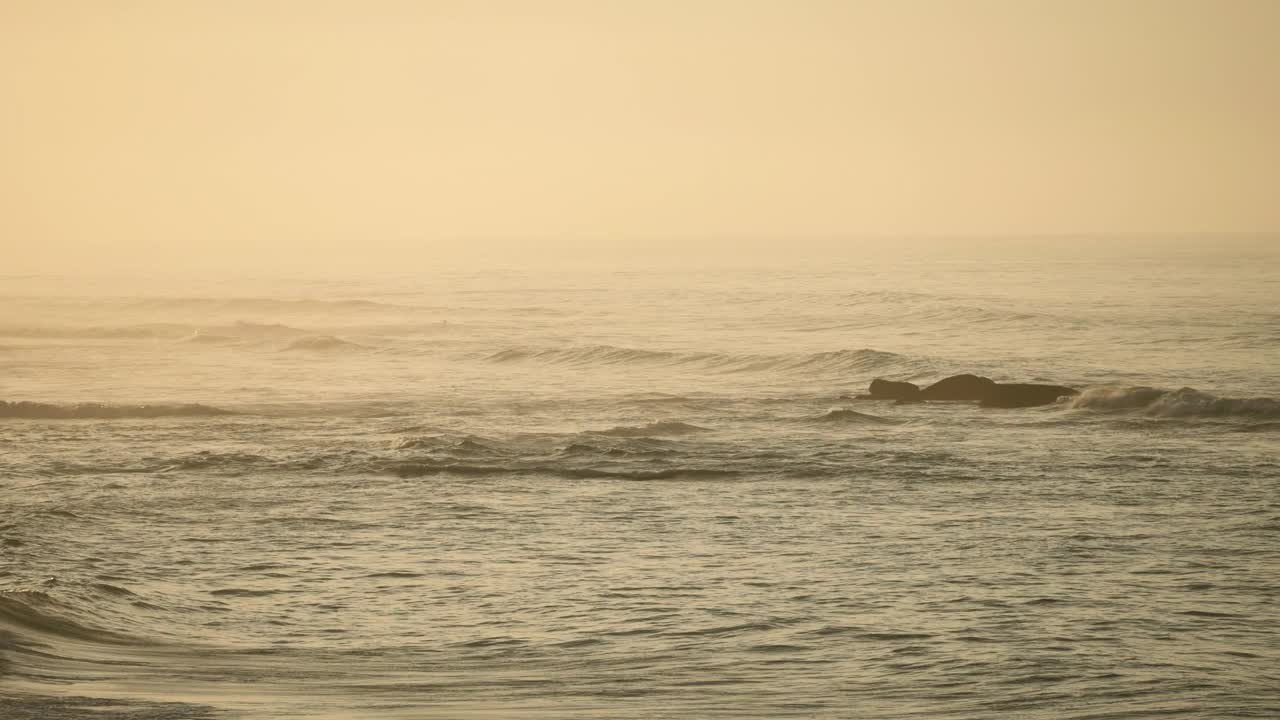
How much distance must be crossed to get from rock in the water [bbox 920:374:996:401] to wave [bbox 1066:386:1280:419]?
8.55 ft

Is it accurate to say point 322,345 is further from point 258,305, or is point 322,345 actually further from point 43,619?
point 43,619

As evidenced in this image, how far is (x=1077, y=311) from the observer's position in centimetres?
7894

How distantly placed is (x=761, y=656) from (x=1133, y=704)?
3746mm

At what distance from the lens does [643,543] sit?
21141 millimetres

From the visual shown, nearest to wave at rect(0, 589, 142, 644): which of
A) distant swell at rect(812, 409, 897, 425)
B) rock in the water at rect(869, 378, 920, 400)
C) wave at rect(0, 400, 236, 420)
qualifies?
wave at rect(0, 400, 236, 420)

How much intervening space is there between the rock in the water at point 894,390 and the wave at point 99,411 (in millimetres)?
18155

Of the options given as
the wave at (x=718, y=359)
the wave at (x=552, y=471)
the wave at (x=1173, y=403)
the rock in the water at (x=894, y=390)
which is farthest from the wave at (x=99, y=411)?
the wave at (x=1173, y=403)

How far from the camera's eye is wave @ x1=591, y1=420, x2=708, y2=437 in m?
33.8

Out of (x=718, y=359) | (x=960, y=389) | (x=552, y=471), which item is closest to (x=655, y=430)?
(x=552, y=471)

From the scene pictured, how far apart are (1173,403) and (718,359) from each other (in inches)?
928

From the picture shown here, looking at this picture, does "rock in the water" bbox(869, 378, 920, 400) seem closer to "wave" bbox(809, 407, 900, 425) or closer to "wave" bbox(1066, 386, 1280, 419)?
"wave" bbox(809, 407, 900, 425)

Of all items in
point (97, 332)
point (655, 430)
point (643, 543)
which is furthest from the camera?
point (97, 332)

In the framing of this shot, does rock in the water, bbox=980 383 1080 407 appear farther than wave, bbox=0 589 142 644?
Yes

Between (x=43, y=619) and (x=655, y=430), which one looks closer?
(x=43, y=619)
